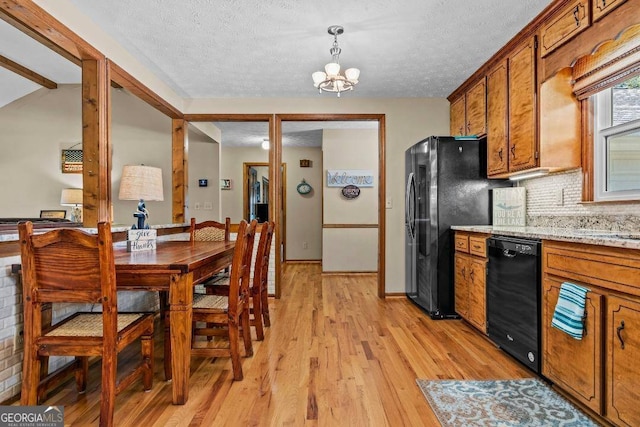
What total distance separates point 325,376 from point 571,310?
1385mm

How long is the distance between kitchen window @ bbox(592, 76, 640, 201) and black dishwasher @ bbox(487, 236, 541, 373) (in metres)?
0.70

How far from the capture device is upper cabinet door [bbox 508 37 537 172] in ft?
8.85

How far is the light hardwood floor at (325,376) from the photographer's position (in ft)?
5.81

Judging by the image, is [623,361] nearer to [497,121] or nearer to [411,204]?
[497,121]

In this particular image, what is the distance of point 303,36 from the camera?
2.81 metres

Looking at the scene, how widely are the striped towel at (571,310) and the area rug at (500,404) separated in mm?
399

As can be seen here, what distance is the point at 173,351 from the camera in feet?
6.07

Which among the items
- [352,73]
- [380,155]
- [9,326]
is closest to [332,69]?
[352,73]

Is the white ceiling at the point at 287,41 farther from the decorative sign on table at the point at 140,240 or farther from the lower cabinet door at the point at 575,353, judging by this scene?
the lower cabinet door at the point at 575,353

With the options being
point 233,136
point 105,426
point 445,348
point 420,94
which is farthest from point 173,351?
point 233,136

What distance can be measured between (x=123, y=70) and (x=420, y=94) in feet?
10.0

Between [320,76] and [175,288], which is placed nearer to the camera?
[175,288]

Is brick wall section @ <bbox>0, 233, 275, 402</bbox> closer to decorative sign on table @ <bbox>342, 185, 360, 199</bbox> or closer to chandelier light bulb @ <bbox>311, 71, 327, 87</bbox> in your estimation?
chandelier light bulb @ <bbox>311, 71, 327, 87</bbox>

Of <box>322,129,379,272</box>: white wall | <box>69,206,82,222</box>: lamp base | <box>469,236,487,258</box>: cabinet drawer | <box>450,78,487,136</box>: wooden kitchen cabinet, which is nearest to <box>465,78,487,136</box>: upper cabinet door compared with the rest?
<box>450,78,487,136</box>: wooden kitchen cabinet
